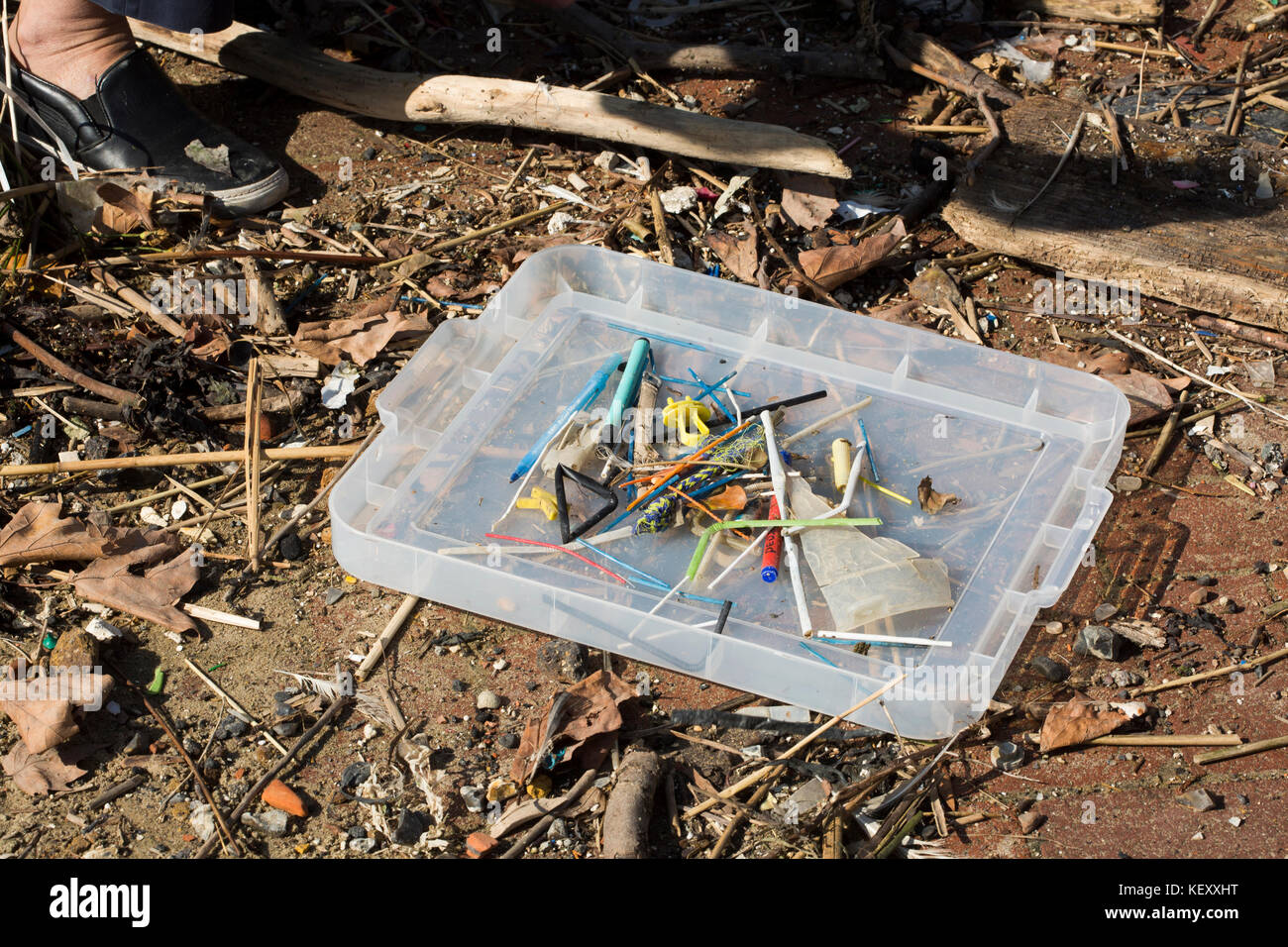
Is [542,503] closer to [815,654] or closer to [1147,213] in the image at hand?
[815,654]

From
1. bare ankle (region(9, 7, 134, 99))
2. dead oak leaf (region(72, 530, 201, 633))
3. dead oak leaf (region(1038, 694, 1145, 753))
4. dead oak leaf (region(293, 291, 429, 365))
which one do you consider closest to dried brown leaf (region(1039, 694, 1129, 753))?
dead oak leaf (region(1038, 694, 1145, 753))

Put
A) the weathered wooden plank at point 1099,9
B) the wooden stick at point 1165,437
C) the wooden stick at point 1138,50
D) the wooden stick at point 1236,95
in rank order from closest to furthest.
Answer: the wooden stick at point 1165,437
the wooden stick at point 1236,95
the wooden stick at point 1138,50
the weathered wooden plank at point 1099,9

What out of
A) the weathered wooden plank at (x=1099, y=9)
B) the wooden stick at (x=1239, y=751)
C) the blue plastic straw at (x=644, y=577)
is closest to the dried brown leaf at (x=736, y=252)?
the blue plastic straw at (x=644, y=577)

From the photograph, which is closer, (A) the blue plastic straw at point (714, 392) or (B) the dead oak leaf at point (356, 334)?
(A) the blue plastic straw at point (714, 392)

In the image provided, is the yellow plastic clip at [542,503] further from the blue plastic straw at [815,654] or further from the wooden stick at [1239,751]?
the wooden stick at [1239,751]

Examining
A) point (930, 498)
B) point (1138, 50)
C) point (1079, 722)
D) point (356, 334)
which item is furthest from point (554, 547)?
point (1138, 50)

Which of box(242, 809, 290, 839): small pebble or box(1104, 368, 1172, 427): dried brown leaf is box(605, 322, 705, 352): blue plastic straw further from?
box(242, 809, 290, 839): small pebble

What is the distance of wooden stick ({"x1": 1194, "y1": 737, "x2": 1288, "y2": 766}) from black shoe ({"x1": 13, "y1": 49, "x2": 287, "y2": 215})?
3.42 m

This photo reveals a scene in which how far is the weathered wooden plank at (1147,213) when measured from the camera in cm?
371

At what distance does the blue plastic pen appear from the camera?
3.18 metres

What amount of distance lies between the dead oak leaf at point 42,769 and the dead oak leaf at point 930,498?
7.06 ft

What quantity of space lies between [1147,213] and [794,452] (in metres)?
1.67

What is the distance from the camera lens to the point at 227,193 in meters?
4.05

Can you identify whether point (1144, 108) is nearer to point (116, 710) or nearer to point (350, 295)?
point (350, 295)
